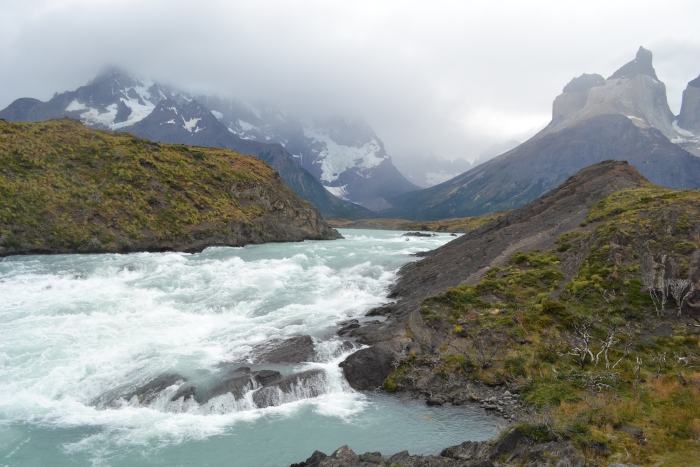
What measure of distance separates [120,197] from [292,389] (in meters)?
59.4

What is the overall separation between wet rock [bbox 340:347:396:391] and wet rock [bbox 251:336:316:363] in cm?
274

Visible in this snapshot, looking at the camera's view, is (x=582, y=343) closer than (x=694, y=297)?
Yes

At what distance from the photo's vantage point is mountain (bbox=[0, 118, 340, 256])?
56.6 metres

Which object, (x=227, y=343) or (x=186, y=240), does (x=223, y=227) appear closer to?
(x=186, y=240)

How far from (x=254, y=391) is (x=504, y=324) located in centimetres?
1695

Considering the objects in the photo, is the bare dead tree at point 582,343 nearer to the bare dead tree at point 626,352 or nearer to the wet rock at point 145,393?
the bare dead tree at point 626,352

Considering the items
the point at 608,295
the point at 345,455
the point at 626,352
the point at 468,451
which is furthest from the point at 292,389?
the point at 608,295

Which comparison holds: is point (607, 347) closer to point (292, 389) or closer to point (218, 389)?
point (292, 389)

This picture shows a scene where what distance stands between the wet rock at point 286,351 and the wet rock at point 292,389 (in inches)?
86.6

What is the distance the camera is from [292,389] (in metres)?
22.6

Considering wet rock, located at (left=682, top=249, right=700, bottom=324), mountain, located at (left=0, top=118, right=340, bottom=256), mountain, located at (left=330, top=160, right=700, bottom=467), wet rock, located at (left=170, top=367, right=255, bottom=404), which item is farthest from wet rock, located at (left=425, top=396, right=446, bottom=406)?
mountain, located at (left=0, top=118, right=340, bottom=256)

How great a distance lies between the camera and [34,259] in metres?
49.9

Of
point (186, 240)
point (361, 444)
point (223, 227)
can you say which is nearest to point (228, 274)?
point (186, 240)

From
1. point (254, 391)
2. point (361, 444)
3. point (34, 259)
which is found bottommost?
point (361, 444)
